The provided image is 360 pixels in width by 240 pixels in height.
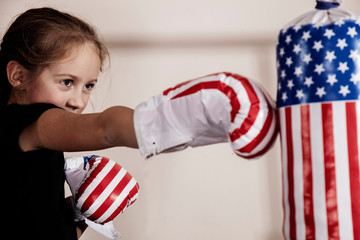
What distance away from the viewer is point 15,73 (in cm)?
86

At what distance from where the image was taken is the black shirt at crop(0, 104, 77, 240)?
0.71 meters

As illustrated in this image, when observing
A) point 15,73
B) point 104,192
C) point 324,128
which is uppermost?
point 15,73

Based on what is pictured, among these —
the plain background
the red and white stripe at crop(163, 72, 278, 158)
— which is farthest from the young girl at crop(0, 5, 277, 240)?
the plain background

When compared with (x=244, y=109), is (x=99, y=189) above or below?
below

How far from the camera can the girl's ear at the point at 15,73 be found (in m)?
Answer: 0.86


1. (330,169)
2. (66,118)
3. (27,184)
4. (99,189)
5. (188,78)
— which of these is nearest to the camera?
(330,169)

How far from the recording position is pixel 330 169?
0.50 metres

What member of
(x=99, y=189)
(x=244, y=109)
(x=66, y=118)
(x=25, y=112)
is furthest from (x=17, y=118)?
(x=244, y=109)

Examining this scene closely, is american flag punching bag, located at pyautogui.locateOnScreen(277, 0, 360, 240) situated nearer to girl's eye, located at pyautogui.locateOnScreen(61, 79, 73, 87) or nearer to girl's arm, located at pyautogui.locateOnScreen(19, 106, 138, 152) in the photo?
girl's arm, located at pyautogui.locateOnScreen(19, 106, 138, 152)

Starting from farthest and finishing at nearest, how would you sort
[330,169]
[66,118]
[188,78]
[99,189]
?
1. [188,78]
2. [99,189]
3. [66,118]
4. [330,169]

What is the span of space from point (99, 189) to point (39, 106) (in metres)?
0.29

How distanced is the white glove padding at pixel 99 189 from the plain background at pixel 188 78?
2.08 feet

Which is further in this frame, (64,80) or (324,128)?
(64,80)

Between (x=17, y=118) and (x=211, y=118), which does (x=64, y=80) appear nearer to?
(x=17, y=118)
